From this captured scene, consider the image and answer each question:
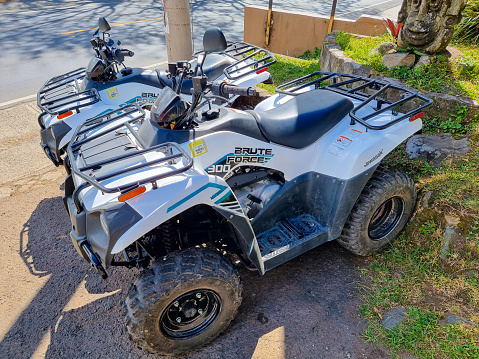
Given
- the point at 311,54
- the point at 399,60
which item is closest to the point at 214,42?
the point at 399,60

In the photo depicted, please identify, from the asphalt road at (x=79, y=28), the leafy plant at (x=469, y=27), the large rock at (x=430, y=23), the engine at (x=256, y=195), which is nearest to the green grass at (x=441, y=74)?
the large rock at (x=430, y=23)

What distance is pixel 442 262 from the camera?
336 cm

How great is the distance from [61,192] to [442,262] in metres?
4.16

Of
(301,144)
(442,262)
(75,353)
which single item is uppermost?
(301,144)

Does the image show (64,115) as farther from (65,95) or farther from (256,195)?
(256,195)

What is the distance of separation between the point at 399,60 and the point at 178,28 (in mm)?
3098

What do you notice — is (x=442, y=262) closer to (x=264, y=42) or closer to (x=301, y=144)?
(x=301, y=144)

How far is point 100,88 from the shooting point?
→ 4.58 metres

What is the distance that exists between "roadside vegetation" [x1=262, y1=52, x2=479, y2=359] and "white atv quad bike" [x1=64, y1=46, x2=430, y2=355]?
19 centimetres

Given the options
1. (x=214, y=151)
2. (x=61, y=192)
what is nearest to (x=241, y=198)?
(x=214, y=151)

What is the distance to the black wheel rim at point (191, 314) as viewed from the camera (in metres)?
A: 2.66

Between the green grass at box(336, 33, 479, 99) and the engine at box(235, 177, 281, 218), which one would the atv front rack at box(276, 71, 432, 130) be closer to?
the green grass at box(336, 33, 479, 99)

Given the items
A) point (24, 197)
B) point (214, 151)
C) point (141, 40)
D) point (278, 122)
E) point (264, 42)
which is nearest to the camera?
point (214, 151)

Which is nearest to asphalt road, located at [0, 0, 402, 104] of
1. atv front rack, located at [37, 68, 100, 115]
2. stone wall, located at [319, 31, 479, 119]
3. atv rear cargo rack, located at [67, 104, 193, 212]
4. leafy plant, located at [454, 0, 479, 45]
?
atv front rack, located at [37, 68, 100, 115]
